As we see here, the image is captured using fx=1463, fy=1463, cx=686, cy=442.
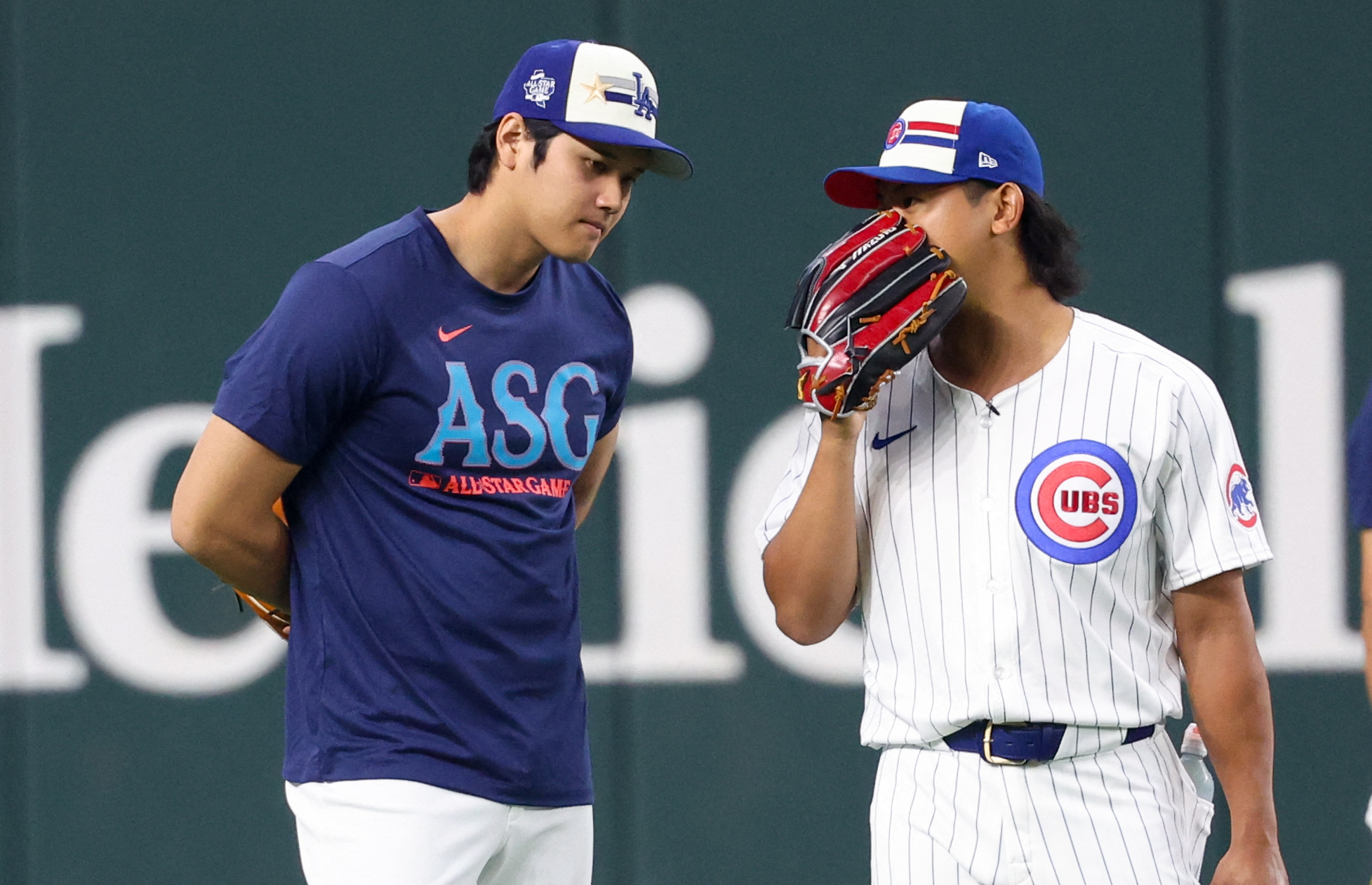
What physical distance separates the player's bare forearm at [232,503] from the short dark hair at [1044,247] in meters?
1.04

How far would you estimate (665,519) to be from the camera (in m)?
3.54

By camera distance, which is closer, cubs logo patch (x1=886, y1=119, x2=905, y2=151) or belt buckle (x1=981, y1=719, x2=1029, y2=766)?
belt buckle (x1=981, y1=719, x2=1029, y2=766)

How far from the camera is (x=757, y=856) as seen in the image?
11.6 feet

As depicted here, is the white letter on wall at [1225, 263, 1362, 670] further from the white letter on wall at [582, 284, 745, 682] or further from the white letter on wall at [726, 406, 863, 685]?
the white letter on wall at [582, 284, 745, 682]

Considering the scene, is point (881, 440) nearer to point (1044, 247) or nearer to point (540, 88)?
point (1044, 247)

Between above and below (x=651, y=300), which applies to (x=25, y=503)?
below

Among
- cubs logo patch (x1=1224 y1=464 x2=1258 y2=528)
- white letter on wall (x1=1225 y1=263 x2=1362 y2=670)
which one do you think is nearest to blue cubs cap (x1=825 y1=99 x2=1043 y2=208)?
cubs logo patch (x1=1224 y1=464 x2=1258 y2=528)

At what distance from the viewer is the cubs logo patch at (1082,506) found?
1813mm

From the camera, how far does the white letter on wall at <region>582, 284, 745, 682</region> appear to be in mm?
3523

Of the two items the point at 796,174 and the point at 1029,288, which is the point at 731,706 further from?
the point at 1029,288

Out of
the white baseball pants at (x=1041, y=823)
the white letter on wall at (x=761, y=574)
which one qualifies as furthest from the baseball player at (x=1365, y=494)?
the white letter on wall at (x=761, y=574)

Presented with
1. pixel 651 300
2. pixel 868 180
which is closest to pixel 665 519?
pixel 651 300

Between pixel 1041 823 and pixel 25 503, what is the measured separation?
8.95 feet

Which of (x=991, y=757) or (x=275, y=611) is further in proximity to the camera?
(x=275, y=611)
